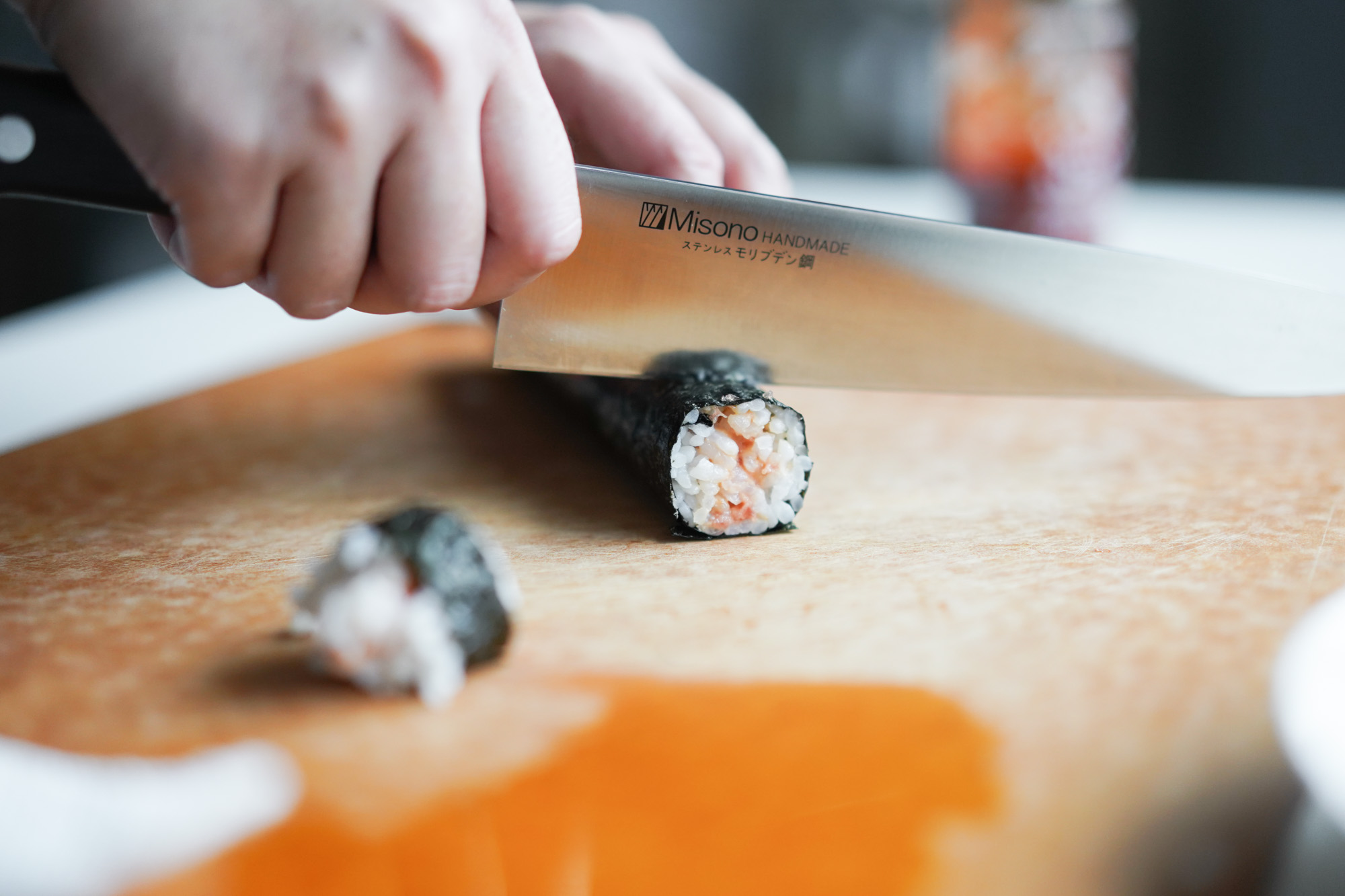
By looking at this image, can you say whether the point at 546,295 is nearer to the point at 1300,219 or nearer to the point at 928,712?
the point at 928,712

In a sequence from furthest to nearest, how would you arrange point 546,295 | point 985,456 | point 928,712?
point 985,456 → point 546,295 → point 928,712

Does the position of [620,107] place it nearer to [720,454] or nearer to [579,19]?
[579,19]

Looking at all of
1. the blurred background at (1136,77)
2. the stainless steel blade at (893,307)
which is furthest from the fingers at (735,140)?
the blurred background at (1136,77)

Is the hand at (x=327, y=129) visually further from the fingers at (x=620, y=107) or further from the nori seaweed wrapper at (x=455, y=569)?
the fingers at (x=620, y=107)

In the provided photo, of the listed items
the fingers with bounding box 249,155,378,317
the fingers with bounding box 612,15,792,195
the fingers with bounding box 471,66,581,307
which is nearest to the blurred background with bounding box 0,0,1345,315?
the fingers with bounding box 612,15,792,195

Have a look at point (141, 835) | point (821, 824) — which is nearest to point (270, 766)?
point (141, 835)

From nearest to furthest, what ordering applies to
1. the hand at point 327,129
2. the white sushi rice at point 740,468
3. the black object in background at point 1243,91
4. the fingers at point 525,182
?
the hand at point 327,129 → the fingers at point 525,182 → the white sushi rice at point 740,468 → the black object in background at point 1243,91
